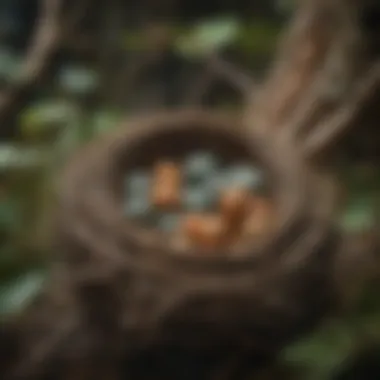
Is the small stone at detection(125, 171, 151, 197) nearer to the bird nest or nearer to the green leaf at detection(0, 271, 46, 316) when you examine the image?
the bird nest

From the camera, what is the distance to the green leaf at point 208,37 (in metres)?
1.30

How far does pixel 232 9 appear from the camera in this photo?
1.45 meters

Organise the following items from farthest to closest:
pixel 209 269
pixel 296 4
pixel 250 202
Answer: pixel 296 4 < pixel 250 202 < pixel 209 269

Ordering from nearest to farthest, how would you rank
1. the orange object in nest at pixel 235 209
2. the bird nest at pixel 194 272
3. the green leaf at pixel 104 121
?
the bird nest at pixel 194 272 < the orange object in nest at pixel 235 209 < the green leaf at pixel 104 121

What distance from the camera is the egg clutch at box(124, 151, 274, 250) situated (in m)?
1.09

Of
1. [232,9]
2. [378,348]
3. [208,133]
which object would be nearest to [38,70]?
[208,133]

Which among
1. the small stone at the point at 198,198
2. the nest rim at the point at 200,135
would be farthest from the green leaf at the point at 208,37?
the small stone at the point at 198,198

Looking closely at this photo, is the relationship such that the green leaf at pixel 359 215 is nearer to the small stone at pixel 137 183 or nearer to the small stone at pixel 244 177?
the small stone at pixel 244 177

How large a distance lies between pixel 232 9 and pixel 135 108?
9.7 inches

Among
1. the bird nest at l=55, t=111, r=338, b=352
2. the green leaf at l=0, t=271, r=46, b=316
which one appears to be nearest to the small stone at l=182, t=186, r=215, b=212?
the bird nest at l=55, t=111, r=338, b=352

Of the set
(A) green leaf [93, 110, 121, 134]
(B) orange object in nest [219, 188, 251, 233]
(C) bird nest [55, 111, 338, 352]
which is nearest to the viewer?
(C) bird nest [55, 111, 338, 352]

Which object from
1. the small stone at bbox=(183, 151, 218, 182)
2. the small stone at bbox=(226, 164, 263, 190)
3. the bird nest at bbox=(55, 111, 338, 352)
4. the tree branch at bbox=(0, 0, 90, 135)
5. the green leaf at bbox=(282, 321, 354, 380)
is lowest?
the green leaf at bbox=(282, 321, 354, 380)

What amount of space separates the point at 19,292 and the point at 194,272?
22 centimetres

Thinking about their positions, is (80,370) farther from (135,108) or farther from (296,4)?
(296,4)
